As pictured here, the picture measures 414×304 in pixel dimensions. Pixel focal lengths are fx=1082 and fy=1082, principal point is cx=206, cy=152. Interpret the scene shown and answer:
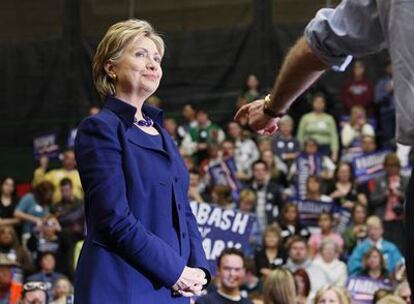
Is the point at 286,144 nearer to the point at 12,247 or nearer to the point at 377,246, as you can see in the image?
the point at 377,246

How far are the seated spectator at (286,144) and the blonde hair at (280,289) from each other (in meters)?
6.38

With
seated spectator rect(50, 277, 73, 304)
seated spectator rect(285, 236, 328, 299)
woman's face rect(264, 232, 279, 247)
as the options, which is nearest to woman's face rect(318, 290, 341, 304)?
seated spectator rect(285, 236, 328, 299)

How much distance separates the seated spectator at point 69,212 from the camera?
42.6 feet

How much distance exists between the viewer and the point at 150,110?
4.12 meters

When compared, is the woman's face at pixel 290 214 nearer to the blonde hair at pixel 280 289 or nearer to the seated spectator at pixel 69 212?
the seated spectator at pixel 69 212

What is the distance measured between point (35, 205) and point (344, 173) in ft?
13.2

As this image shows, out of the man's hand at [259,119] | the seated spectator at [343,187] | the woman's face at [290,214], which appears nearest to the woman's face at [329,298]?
the woman's face at [290,214]

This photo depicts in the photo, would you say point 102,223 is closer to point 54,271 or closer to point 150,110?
point 150,110

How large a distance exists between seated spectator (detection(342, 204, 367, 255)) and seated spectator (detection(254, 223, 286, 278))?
2.90ft

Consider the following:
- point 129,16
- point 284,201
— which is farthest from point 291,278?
point 129,16

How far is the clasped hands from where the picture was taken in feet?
12.8

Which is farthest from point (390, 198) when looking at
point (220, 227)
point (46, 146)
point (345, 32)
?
point (345, 32)

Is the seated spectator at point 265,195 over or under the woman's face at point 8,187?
over

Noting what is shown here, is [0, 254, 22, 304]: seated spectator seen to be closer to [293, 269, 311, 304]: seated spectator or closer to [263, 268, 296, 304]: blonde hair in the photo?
[293, 269, 311, 304]: seated spectator
